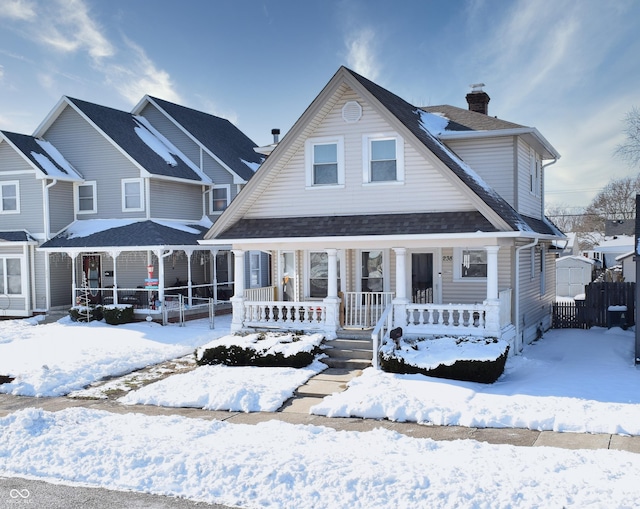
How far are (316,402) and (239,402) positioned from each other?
1.42 m

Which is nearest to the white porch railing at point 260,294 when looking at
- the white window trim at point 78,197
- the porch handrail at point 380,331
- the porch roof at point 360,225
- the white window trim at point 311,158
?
the porch roof at point 360,225

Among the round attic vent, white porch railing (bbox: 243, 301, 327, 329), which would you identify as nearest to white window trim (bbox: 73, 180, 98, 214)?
white porch railing (bbox: 243, 301, 327, 329)

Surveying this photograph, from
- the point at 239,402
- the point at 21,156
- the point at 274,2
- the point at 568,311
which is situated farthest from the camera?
the point at 21,156

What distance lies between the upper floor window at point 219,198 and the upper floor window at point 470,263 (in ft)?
46.4

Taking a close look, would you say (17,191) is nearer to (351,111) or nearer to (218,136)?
(218,136)

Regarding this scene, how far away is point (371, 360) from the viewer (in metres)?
14.3

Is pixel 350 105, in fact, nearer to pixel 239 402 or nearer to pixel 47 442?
pixel 239 402

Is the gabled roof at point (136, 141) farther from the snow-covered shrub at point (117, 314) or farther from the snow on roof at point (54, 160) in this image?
the snow-covered shrub at point (117, 314)

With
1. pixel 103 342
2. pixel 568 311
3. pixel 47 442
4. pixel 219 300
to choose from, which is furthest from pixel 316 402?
pixel 219 300

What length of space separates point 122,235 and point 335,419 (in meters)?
15.7

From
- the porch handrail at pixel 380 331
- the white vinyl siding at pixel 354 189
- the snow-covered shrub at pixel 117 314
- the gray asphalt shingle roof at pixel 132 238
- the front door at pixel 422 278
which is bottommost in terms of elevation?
the snow-covered shrub at pixel 117 314

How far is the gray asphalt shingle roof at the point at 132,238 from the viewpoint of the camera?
889 inches

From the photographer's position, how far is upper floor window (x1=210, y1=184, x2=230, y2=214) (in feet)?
91.5

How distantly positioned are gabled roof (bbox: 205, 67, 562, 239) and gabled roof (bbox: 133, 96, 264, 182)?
11156mm
